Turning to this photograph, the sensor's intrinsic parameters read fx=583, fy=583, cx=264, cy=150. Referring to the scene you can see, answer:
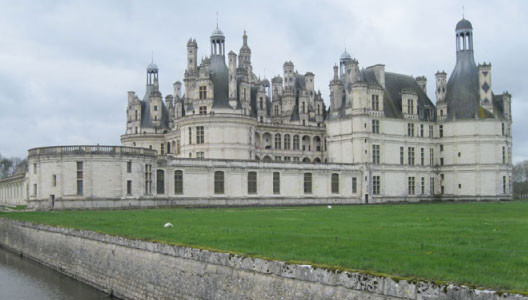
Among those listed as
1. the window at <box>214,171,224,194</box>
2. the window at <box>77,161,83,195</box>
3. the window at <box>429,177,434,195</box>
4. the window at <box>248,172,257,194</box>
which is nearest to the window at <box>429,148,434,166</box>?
the window at <box>429,177,434,195</box>

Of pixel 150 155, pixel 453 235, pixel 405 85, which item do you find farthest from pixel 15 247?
pixel 405 85

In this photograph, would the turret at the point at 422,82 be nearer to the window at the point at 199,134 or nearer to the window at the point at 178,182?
the window at the point at 199,134

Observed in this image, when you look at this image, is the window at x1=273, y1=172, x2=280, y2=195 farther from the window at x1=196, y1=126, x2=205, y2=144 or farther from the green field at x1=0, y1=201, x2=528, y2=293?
the green field at x1=0, y1=201, x2=528, y2=293

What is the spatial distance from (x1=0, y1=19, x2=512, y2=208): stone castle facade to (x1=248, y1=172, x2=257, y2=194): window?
0.37 feet

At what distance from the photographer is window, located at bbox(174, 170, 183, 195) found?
165 feet

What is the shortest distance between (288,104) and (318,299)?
59.0m

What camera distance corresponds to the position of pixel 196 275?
15969 millimetres

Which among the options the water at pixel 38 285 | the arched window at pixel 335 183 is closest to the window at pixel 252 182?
the arched window at pixel 335 183

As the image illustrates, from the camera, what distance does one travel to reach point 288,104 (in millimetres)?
70375

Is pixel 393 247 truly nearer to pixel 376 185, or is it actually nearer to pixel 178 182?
pixel 178 182

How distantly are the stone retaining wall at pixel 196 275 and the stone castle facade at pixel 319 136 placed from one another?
2221cm

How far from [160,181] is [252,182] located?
948cm

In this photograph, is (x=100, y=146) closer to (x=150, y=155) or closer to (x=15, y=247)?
(x=150, y=155)

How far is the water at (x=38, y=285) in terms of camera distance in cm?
2169
